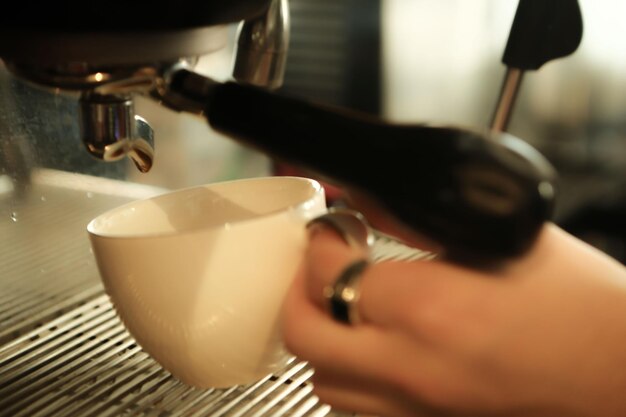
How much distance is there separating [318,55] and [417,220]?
45.2 inches

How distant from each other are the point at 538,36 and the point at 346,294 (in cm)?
20

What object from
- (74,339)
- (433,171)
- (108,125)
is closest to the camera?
(433,171)

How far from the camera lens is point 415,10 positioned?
125 centimetres

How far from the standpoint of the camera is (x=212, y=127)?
319 mm

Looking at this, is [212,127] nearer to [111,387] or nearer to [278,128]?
[278,128]

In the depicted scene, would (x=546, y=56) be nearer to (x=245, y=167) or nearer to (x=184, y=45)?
(x=184, y=45)

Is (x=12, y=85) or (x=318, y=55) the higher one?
(x=12, y=85)

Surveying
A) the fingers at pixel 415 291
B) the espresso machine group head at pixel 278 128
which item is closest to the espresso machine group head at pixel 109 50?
the espresso machine group head at pixel 278 128

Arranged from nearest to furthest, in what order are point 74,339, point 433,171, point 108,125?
1. point 433,171
2. point 108,125
3. point 74,339

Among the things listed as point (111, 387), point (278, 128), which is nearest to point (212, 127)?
point (278, 128)

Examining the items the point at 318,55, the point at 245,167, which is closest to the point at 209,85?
the point at 245,167

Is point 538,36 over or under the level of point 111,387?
over

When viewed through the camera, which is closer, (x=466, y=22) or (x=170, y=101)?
(x=170, y=101)

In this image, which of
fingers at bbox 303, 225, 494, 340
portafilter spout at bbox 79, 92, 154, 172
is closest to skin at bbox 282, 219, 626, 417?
fingers at bbox 303, 225, 494, 340
